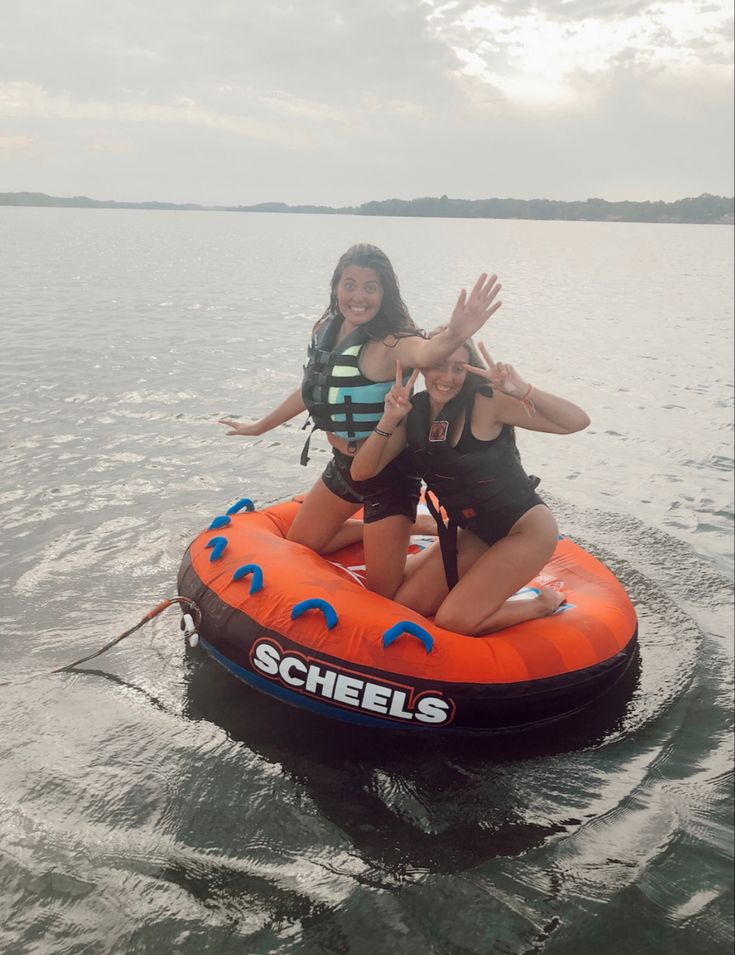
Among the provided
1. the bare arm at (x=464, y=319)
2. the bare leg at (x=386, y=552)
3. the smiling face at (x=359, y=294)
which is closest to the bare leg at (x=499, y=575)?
the bare leg at (x=386, y=552)

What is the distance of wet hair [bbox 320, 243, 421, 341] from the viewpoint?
3875mm

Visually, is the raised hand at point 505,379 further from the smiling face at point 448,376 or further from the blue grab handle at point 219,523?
the blue grab handle at point 219,523

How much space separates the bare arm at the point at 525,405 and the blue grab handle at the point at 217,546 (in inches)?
67.9

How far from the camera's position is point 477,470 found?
3.86 metres

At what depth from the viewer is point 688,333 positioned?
64.3 feet

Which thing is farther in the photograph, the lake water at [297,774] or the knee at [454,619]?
the knee at [454,619]

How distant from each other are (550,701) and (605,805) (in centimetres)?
52

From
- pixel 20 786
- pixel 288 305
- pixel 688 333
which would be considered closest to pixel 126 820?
pixel 20 786

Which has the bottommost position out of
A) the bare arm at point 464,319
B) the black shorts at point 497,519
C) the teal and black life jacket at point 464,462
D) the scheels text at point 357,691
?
the scheels text at point 357,691

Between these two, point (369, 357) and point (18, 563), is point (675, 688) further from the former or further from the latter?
point (18, 563)

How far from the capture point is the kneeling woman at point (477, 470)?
12.1 ft

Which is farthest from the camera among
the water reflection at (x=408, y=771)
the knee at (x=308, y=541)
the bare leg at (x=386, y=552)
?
the knee at (x=308, y=541)

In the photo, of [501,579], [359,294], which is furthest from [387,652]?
[359,294]

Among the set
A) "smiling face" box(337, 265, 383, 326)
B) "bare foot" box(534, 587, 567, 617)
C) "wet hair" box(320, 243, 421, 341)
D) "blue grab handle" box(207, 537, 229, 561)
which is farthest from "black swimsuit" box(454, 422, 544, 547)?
"blue grab handle" box(207, 537, 229, 561)
